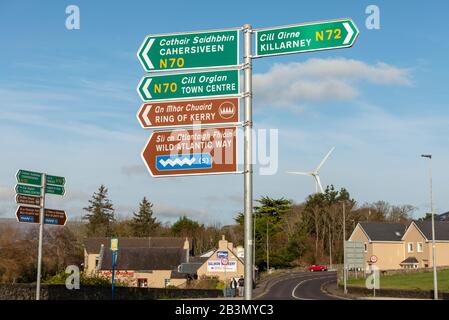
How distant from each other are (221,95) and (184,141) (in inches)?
34.6

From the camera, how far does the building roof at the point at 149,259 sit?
7900 centimetres

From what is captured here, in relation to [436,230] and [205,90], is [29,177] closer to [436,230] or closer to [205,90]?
[205,90]

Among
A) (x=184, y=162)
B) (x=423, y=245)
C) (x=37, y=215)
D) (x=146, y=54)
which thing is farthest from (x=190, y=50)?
(x=423, y=245)

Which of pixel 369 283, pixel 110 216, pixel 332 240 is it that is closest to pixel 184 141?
pixel 369 283

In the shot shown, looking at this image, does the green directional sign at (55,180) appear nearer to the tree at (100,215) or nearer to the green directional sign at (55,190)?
the green directional sign at (55,190)

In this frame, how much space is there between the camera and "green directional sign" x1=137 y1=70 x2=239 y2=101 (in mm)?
8555

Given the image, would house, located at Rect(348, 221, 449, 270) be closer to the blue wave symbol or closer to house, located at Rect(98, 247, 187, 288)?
house, located at Rect(98, 247, 187, 288)

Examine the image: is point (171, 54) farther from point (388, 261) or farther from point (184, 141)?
point (388, 261)

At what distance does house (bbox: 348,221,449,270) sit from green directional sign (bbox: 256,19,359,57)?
8461cm

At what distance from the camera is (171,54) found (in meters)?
8.84

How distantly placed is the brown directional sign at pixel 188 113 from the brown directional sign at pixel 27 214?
848cm

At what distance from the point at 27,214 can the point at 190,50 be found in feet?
30.9

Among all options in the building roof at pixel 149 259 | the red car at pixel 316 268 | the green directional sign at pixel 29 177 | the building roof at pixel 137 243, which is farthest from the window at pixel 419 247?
the green directional sign at pixel 29 177

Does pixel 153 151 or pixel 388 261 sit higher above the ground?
pixel 153 151
